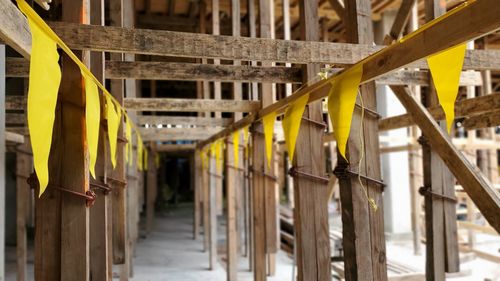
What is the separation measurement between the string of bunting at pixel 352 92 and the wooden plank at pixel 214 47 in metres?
0.22

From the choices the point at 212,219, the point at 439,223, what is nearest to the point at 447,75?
the point at 439,223

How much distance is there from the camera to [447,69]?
1833 millimetres

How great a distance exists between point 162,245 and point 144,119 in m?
4.87

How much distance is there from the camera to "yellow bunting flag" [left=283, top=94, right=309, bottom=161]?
2.87 metres

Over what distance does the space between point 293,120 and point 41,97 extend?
5.84ft

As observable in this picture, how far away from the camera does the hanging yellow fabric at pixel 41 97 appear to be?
1556 millimetres

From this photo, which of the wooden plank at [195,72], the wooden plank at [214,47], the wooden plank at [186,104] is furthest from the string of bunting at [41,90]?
the wooden plank at [186,104]

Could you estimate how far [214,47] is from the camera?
7.87ft

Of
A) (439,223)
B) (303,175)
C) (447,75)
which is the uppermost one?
(447,75)

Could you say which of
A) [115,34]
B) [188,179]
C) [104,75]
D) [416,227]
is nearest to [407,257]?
[416,227]

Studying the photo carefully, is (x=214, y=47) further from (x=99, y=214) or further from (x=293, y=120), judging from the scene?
(x=99, y=214)

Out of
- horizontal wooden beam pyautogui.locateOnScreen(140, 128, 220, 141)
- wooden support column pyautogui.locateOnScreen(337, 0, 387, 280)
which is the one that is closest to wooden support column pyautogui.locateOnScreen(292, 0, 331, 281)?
wooden support column pyautogui.locateOnScreen(337, 0, 387, 280)

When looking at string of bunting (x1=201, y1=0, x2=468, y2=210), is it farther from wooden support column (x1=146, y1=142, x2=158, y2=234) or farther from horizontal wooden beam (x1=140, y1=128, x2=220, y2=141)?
wooden support column (x1=146, y1=142, x2=158, y2=234)

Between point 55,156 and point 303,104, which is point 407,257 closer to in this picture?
point 303,104
